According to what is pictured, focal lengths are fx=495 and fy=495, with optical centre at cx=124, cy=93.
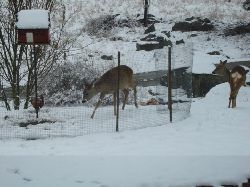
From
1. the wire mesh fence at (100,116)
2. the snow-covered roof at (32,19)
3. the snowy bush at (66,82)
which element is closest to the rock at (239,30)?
the snowy bush at (66,82)

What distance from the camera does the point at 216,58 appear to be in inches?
1028

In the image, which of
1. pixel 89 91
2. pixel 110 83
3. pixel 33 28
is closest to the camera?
pixel 33 28

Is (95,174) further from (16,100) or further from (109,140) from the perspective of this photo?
(16,100)

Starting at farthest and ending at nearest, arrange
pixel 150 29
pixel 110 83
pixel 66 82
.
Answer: pixel 150 29 < pixel 66 82 < pixel 110 83

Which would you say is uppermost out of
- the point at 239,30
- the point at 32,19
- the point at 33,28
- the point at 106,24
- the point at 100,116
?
the point at 106,24

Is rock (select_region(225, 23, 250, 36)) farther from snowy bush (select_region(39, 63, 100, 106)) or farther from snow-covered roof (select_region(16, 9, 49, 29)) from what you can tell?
snow-covered roof (select_region(16, 9, 49, 29))

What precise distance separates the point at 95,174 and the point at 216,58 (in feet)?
62.9

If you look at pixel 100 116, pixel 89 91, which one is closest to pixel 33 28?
pixel 89 91

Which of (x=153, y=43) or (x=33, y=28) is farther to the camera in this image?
(x=153, y=43)

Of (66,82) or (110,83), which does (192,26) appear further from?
(110,83)

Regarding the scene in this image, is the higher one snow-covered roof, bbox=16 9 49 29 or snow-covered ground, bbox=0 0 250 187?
snow-covered roof, bbox=16 9 49 29

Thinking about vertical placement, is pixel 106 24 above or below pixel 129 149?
above

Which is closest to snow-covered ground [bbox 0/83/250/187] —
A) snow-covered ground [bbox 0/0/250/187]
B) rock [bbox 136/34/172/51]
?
snow-covered ground [bbox 0/0/250/187]

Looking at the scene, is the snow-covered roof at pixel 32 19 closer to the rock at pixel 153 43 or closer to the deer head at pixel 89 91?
the deer head at pixel 89 91
